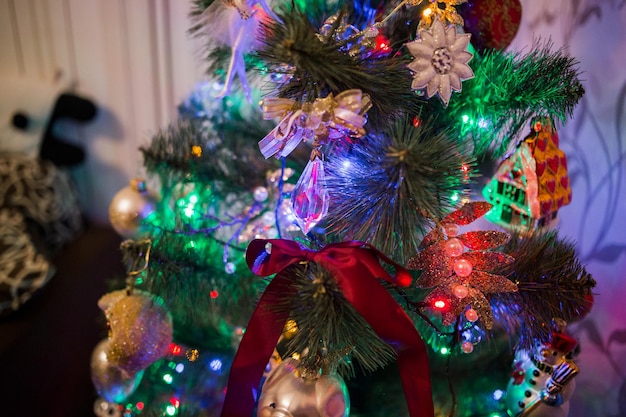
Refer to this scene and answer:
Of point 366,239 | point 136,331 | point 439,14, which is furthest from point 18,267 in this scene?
point 439,14

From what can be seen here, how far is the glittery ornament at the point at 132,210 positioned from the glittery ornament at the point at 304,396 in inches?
15.2

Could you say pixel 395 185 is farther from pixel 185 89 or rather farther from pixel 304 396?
pixel 185 89

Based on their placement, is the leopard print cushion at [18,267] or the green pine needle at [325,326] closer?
the green pine needle at [325,326]

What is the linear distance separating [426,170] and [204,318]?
0.47 m

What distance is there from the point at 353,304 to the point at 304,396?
126 mm

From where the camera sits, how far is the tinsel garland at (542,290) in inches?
19.9

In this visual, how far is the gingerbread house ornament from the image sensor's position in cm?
57

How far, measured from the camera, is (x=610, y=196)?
2.73ft

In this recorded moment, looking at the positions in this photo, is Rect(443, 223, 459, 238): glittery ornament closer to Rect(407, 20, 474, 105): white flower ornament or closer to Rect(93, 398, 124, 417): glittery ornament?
Rect(407, 20, 474, 105): white flower ornament

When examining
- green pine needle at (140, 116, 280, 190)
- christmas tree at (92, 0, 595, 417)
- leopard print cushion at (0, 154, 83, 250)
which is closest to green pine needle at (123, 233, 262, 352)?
christmas tree at (92, 0, 595, 417)

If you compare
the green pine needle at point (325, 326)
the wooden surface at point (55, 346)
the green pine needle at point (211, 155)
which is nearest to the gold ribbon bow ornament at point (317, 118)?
the green pine needle at point (325, 326)

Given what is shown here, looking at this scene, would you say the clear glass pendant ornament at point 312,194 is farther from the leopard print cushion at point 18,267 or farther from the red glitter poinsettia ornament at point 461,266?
the leopard print cushion at point 18,267

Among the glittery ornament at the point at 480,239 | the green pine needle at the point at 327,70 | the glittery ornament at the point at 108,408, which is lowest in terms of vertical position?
the glittery ornament at the point at 108,408

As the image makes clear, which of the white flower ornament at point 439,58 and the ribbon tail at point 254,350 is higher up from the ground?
the white flower ornament at point 439,58
